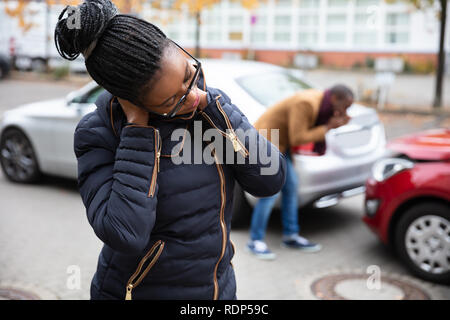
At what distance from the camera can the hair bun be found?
57.5 inches

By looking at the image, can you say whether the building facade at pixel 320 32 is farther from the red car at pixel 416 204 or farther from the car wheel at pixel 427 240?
the car wheel at pixel 427 240

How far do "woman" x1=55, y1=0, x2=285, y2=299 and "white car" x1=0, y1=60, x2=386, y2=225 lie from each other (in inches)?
98.1

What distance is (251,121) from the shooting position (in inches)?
169

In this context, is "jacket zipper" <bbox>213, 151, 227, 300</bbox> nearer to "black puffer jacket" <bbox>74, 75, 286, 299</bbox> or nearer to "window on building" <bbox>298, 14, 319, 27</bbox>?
"black puffer jacket" <bbox>74, 75, 286, 299</bbox>

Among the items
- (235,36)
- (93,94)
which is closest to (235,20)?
(235,36)

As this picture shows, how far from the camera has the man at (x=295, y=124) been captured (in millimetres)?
4504

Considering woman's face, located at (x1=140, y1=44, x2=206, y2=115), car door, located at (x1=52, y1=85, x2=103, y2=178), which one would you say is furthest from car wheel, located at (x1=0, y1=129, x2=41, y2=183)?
woman's face, located at (x1=140, y1=44, x2=206, y2=115)

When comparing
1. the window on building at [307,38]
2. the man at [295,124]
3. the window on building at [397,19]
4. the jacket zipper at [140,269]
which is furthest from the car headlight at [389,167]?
the window on building at [307,38]

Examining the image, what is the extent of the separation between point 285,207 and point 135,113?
3493 millimetres

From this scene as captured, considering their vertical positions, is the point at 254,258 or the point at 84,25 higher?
the point at 84,25

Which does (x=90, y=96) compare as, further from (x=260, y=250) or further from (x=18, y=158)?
(x=260, y=250)

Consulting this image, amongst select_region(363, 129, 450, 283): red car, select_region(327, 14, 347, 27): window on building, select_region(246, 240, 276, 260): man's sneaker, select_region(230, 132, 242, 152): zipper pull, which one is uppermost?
select_region(327, 14, 347, 27): window on building
